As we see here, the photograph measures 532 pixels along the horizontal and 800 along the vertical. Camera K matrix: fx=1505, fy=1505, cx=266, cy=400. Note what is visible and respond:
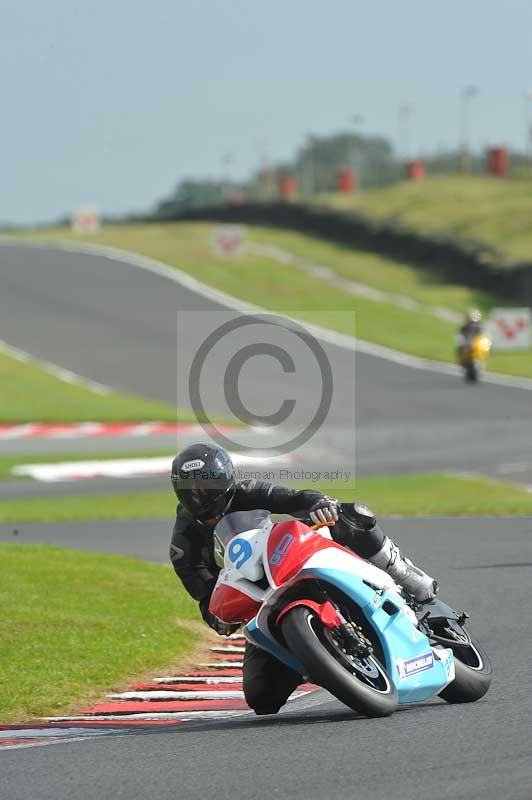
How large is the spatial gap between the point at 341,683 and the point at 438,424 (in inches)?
877

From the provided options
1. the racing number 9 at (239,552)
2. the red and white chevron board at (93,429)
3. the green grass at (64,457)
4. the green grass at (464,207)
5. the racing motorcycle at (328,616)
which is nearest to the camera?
the racing motorcycle at (328,616)

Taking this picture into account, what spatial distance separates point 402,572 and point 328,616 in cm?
89

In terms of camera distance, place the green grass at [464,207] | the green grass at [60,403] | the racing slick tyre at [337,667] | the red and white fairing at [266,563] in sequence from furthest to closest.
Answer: the green grass at [464,207]
the green grass at [60,403]
the red and white fairing at [266,563]
the racing slick tyre at [337,667]

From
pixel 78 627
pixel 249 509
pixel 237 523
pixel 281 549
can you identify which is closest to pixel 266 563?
pixel 281 549

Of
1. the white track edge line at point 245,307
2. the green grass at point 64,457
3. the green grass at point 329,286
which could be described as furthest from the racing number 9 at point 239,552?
the green grass at point 329,286

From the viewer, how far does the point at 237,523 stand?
7.07 m

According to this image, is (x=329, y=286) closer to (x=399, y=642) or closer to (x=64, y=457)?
(x=64, y=457)

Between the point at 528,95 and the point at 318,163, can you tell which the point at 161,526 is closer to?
the point at 528,95

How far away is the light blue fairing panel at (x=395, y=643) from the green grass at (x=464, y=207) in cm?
4061

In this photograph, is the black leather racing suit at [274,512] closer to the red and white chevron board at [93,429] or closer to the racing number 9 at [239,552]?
the racing number 9 at [239,552]

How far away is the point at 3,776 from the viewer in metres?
5.97

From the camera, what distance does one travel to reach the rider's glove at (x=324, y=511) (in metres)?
7.18

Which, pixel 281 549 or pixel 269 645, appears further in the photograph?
pixel 269 645

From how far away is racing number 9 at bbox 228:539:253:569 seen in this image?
6906mm
